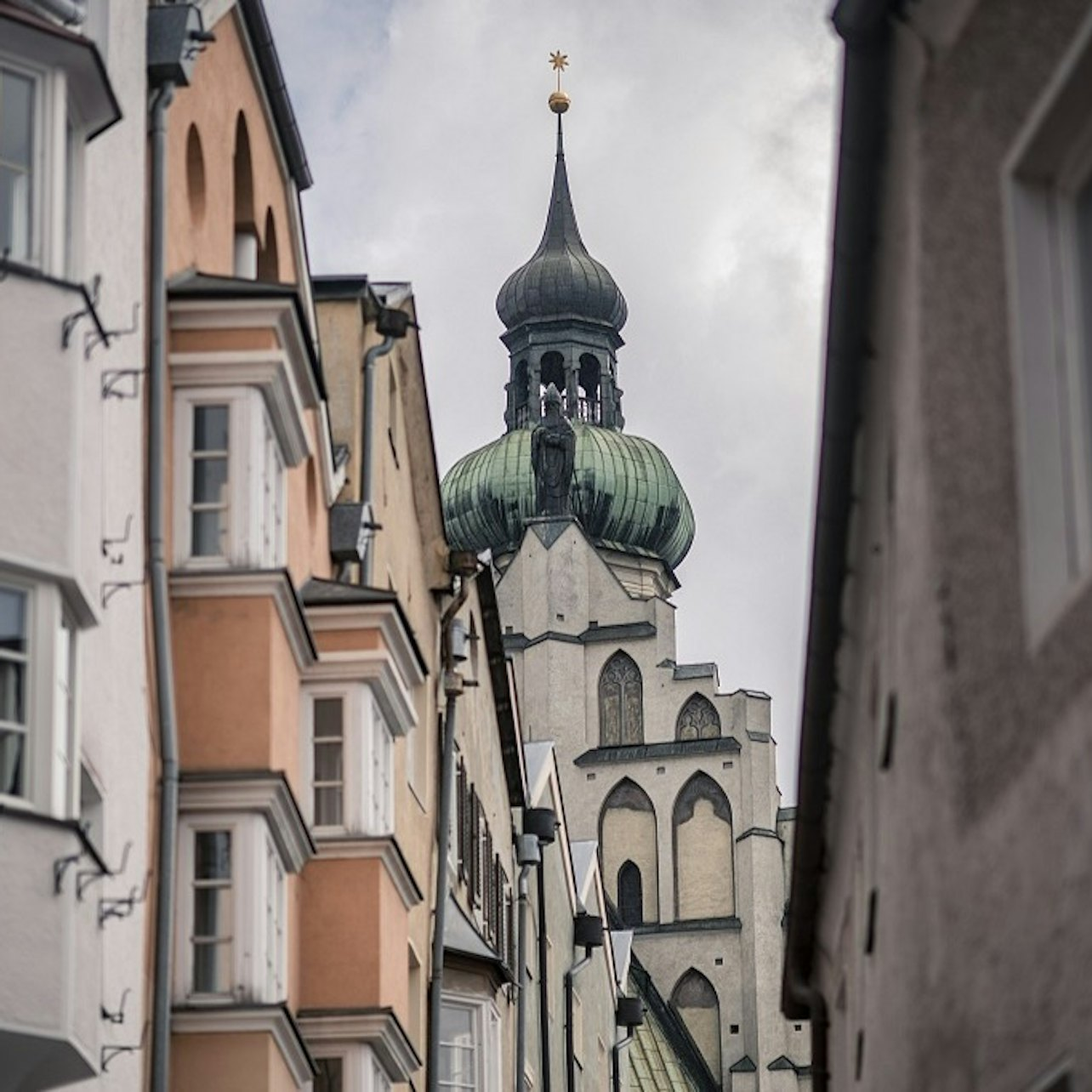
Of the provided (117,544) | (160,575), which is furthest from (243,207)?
(117,544)

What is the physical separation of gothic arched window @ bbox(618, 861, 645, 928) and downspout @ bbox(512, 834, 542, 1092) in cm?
4108

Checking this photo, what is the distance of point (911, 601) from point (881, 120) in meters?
1.41

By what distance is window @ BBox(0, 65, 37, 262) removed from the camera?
14562 millimetres

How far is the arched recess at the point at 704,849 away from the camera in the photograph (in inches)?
3157

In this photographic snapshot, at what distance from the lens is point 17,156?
A: 14.6 meters

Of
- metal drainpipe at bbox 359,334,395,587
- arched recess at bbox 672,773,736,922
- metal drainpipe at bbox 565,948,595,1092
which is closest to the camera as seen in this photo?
metal drainpipe at bbox 359,334,395,587

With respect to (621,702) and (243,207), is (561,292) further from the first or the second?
(243,207)

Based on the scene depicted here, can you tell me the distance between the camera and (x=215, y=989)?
18.1m

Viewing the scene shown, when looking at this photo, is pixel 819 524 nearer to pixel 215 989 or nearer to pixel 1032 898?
pixel 1032 898

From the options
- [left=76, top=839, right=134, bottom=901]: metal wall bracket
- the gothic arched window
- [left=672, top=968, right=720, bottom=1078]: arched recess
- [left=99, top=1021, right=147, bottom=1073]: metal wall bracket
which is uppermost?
the gothic arched window

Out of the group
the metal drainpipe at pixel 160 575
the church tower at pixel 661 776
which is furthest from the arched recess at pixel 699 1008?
the metal drainpipe at pixel 160 575

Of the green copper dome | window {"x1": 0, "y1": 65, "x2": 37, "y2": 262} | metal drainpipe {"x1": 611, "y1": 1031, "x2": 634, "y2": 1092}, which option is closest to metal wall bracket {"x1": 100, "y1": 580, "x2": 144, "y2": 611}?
window {"x1": 0, "y1": 65, "x2": 37, "y2": 262}

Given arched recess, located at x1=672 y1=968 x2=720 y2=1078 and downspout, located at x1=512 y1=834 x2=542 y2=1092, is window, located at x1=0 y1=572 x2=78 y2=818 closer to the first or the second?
downspout, located at x1=512 y1=834 x2=542 y2=1092

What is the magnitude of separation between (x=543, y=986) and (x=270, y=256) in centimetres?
1886
